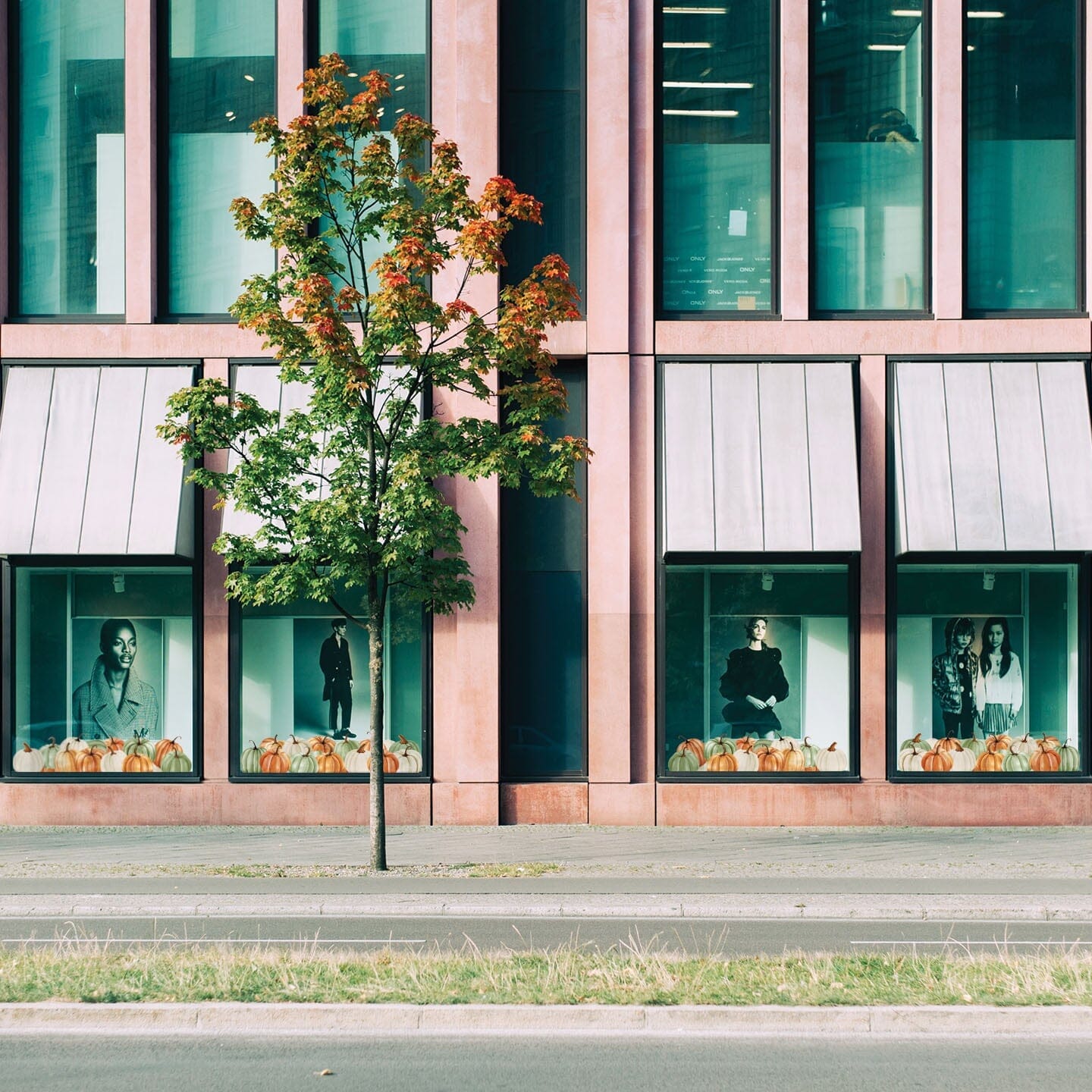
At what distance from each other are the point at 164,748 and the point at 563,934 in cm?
911

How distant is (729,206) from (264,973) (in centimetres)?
1352

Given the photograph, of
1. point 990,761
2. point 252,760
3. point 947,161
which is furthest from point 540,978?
point 947,161

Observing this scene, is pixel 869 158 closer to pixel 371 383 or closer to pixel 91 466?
pixel 371 383

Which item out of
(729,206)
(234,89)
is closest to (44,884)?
(234,89)

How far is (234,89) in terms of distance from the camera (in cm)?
1884

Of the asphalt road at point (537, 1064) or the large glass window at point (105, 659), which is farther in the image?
the large glass window at point (105, 659)

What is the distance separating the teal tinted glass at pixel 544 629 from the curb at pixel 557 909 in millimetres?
6188

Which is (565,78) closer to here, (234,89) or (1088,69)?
(234,89)

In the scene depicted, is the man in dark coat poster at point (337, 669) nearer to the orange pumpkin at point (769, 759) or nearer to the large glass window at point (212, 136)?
the large glass window at point (212, 136)

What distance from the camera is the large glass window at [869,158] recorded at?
18.8 m

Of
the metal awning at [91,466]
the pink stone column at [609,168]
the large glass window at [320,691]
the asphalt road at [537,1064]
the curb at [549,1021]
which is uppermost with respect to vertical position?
the pink stone column at [609,168]

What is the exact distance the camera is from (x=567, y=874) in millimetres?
14219

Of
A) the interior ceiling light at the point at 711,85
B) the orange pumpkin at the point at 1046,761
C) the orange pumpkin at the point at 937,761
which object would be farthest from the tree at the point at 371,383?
the orange pumpkin at the point at 1046,761

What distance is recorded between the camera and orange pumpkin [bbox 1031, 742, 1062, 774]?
1841cm
